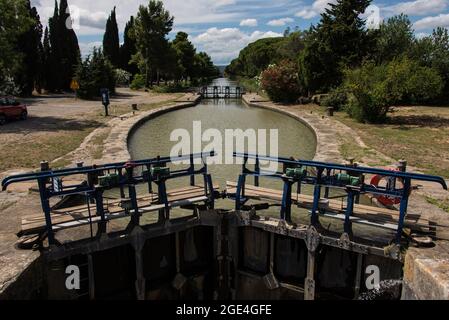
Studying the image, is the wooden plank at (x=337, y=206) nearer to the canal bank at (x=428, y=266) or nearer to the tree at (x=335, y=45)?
the canal bank at (x=428, y=266)

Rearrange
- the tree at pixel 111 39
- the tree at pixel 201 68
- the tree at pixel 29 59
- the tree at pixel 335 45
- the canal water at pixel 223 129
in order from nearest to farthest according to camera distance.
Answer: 1. the canal water at pixel 223 129
2. the tree at pixel 335 45
3. the tree at pixel 29 59
4. the tree at pixel 111 39
5. the tree at pixel 201 68

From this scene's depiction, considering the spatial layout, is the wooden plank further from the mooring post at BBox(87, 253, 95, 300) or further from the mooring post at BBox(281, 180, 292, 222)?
the mooring post at BBox(87, 253, 95, 300)

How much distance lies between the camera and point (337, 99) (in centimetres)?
3173

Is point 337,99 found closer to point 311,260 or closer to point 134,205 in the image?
point 311,260

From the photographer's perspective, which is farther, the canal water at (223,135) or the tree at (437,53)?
the tree at (437,53)

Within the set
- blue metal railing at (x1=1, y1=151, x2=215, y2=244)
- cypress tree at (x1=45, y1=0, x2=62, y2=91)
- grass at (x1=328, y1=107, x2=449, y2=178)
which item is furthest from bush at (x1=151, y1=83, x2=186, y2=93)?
blue metal railing at (x1=1, y1=151, x2=215, y2=244)

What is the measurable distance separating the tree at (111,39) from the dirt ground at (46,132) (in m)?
31.0

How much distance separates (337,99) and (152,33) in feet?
96.4

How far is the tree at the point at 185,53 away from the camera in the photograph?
6805 cm

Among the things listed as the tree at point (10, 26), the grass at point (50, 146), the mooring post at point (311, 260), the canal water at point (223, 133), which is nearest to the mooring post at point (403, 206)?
the mooring post at point (311, 260)

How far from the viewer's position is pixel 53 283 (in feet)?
24.4
